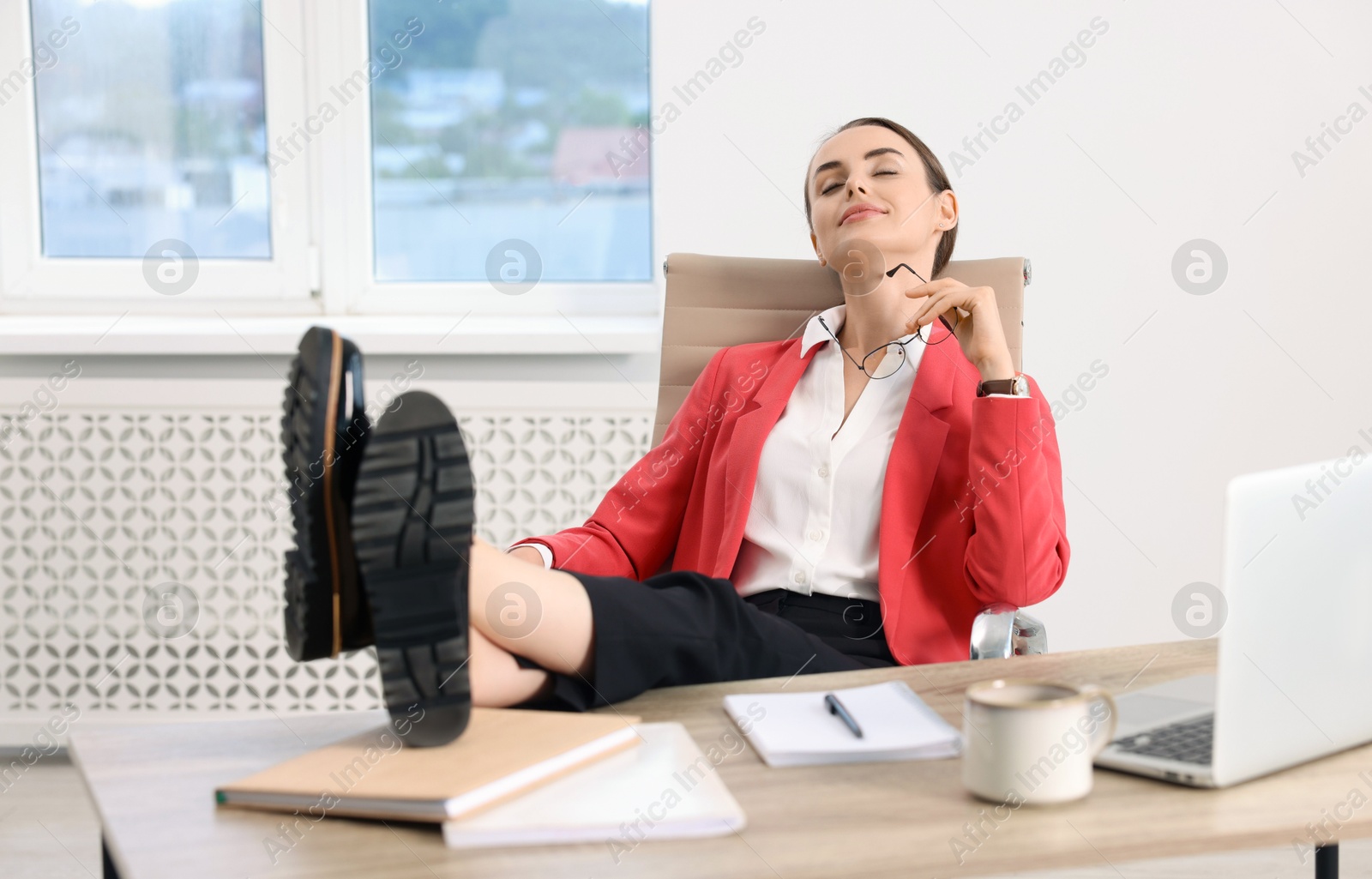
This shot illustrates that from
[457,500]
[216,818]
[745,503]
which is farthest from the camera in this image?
[745,503]

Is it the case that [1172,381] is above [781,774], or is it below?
above

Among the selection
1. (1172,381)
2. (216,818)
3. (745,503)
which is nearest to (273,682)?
(745,503)

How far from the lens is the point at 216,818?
0.73m

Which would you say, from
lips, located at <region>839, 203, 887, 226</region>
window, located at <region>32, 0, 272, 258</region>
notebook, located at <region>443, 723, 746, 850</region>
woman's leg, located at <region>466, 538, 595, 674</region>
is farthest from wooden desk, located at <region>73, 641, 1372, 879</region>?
window, located at <region>32, 0, 272, 258</region>

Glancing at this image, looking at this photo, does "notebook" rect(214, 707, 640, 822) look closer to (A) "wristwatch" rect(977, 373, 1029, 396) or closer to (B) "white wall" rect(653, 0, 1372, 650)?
(A) "wristwatch" rect(977, 373, 1029, 396)

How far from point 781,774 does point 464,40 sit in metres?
2.15

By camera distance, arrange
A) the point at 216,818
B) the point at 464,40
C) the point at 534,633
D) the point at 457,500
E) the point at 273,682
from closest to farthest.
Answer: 1. the point at 216,818
2. the point at 457,500
3. the point at 534,633
4. the point at 273,682
5. the point at 464,40

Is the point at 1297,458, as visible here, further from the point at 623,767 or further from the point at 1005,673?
the point at 623,767

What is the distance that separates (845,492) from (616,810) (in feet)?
2.79

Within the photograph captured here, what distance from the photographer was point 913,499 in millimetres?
1469

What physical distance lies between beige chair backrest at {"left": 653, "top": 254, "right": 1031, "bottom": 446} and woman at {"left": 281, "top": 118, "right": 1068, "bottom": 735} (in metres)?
0.08

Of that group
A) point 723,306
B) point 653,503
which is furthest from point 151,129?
point 653,503

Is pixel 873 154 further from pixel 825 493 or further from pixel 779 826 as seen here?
pixel 779 826

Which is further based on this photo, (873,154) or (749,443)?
(873,154)
